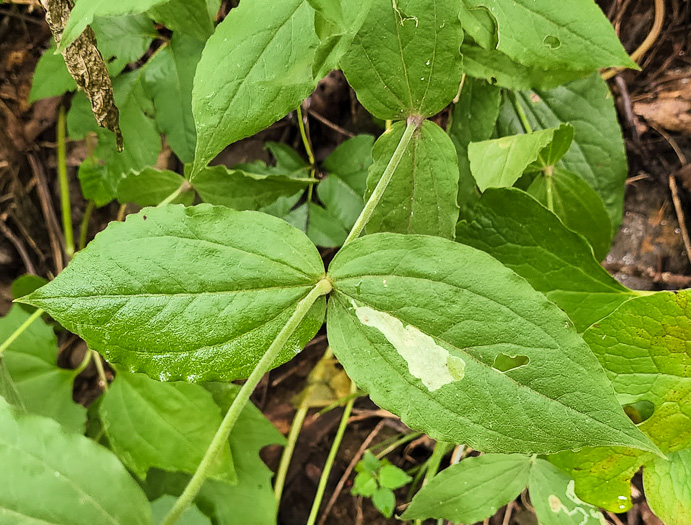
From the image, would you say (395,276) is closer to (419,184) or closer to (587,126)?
(419,184)

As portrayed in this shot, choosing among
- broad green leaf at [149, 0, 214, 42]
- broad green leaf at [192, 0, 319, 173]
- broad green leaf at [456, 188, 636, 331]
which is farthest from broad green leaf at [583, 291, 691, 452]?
broad green leaf at [149, 0, 214, 42]

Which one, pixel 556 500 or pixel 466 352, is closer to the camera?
pixel 466 352

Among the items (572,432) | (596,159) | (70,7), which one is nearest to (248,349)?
(572,432)

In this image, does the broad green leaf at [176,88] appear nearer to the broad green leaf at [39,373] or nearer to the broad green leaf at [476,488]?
the broad green leaf at [39,373]

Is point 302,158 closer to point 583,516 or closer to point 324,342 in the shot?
point 324,342

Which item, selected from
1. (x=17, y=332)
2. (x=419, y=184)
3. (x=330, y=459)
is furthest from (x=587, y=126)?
(x=17, y=332)
